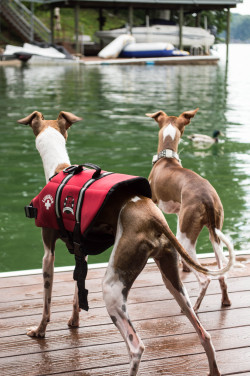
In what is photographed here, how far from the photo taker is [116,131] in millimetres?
14500

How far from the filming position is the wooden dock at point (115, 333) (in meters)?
3.16

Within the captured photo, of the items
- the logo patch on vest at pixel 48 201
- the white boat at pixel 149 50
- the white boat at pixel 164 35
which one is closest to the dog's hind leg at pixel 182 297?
the logo patch on vest at pixel 48 201

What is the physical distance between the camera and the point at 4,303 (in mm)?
3924

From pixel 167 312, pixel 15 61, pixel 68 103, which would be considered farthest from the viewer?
pixel 15 61

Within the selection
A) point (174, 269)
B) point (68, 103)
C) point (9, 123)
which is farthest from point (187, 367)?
point (68, 103)

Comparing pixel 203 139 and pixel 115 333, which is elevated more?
pixel 115 333

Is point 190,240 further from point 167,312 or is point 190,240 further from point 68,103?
point 68,103

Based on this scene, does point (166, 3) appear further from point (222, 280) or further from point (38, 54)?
point (222, 280)

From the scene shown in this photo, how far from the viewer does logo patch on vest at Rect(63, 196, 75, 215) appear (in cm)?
307

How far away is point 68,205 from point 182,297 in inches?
31.8

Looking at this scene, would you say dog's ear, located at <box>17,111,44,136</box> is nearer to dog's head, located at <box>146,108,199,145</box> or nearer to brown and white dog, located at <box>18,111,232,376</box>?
brown and white dog, located at <box>18,111,232,376</box>

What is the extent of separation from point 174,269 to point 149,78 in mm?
25037

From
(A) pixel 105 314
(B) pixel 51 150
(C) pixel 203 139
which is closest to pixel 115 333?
(A) pixel 105 314

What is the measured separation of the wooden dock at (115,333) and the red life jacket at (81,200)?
0.65 metres
